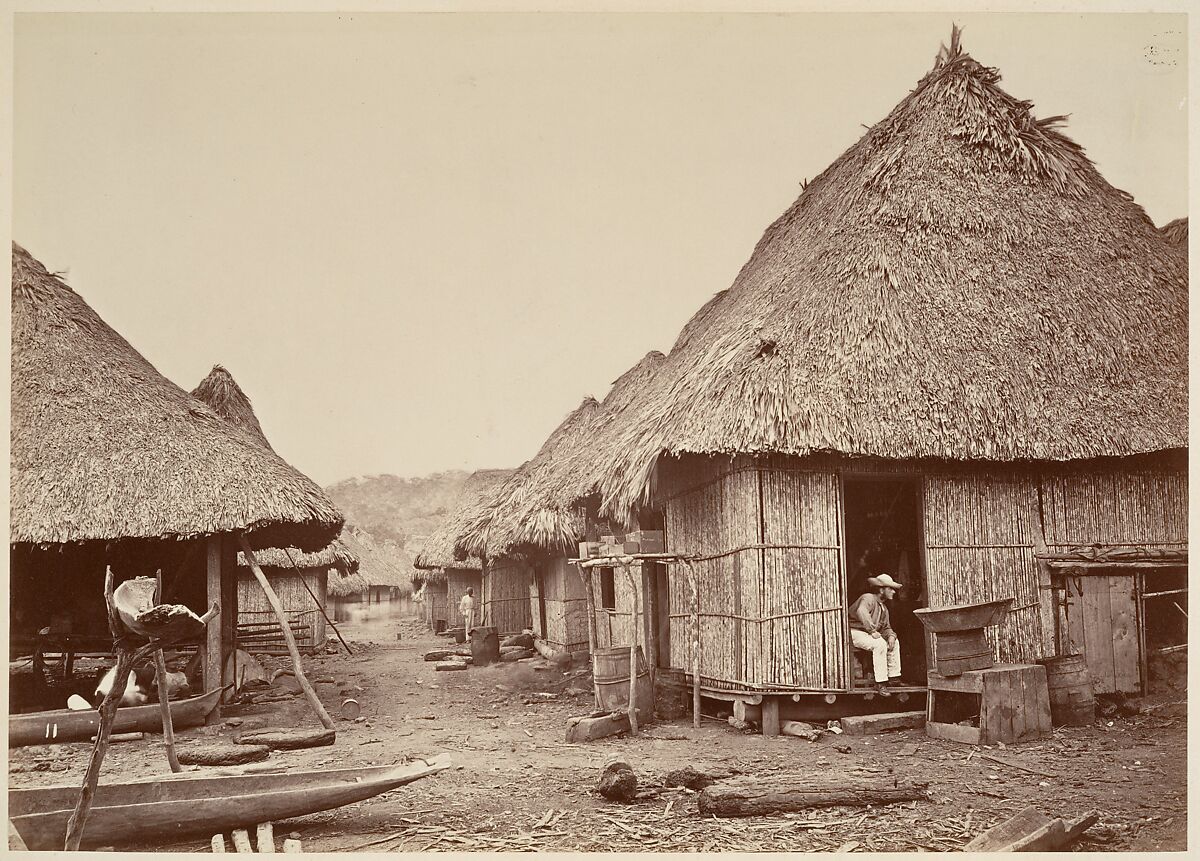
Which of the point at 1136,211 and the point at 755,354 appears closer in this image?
the point at 755,354

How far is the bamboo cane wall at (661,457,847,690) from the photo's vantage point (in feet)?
26.6

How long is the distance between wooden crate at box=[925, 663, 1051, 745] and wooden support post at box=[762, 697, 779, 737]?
133 cm

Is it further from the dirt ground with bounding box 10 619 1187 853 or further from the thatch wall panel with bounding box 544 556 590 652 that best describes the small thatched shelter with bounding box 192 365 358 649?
the dirt ground with bounding box 10 619 1187 853

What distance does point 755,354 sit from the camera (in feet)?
27.3

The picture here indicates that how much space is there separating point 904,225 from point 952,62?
1.58 metres

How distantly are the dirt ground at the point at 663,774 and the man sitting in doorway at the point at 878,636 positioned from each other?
549 mm

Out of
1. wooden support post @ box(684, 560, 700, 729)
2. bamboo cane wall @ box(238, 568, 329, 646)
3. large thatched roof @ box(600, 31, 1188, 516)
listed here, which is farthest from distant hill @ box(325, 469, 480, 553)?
large thatched roof @ box(600, 31, 1188, 516)

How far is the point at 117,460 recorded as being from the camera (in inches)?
360

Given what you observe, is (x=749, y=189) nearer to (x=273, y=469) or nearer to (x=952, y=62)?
(x=952, y=62)

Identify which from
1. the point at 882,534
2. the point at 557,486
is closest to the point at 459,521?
the point at 557,486

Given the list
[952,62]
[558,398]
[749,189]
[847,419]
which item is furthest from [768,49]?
[558,398]

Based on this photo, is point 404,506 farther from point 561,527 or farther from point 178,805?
point 178,805

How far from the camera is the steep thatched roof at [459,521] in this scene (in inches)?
794

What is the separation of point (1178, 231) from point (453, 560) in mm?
15613
